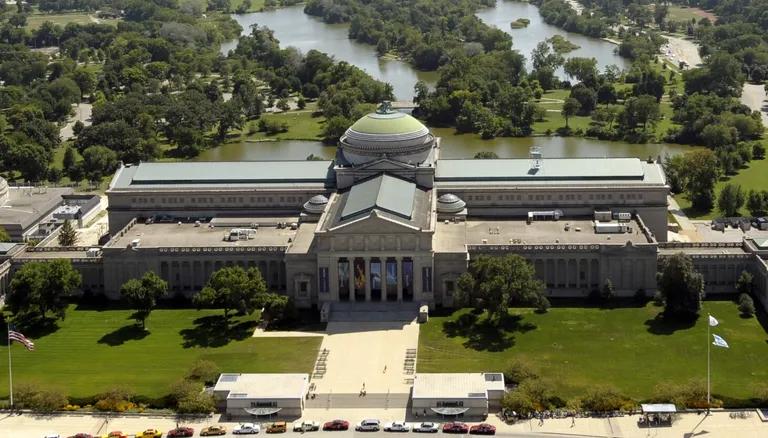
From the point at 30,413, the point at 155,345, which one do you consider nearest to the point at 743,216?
the point at 155,345

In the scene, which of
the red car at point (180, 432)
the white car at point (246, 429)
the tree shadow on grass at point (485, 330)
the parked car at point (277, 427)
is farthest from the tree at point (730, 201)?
the red car at point (180, 432)

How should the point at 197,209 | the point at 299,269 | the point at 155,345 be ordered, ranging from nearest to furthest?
the point at 155,345, the point at 299,269, the point at 197,209

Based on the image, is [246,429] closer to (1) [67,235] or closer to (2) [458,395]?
(2) [458,395]

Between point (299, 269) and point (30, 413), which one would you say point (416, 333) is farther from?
point (30, 413)

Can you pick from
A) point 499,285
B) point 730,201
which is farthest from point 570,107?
point 499,285

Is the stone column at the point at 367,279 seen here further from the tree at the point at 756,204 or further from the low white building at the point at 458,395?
the tree at the point at 756,204

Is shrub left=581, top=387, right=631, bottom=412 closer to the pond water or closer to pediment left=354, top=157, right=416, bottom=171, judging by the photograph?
pediment left=354, top=157, right=416, bottom=171
